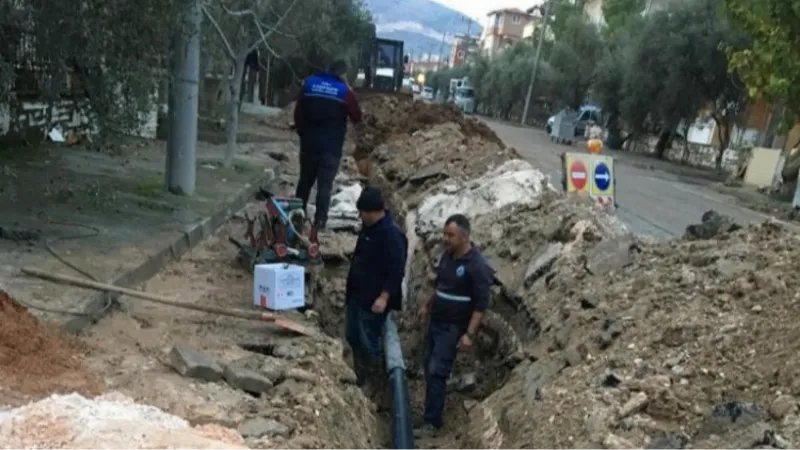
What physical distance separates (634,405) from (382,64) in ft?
136

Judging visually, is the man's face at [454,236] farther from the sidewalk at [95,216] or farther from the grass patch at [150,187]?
the grass patch at [150,187]

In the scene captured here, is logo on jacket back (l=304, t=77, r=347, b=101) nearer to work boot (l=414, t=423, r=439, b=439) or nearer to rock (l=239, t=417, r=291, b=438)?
work boot (l=414, t=423, r=439, b=439)

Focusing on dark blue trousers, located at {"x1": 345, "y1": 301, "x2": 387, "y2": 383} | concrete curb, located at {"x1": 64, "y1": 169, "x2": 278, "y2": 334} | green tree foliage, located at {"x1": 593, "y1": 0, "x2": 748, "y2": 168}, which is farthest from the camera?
green tree foliage, located at {"x1": 593, "y1": 0, "x2": 748, "y2": 168}

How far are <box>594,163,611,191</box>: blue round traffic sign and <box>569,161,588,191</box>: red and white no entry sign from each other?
16 cm

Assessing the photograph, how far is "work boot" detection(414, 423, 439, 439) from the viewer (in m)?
7.12

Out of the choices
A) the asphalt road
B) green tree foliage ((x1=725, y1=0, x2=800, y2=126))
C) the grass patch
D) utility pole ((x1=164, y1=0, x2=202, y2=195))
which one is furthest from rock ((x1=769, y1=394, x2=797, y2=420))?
green tree foliage ((x1=725, y1=0, x2=800, y2=126))

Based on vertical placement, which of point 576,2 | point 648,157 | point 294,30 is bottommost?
point 648,157

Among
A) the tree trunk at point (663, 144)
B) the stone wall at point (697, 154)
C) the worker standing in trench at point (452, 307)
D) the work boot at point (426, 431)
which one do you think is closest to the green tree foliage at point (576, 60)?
the stone wall at point (697, 154)

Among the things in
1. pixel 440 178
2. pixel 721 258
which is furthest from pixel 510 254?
pixel 440 178

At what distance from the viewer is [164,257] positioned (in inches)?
308

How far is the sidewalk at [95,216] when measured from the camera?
5957 mm

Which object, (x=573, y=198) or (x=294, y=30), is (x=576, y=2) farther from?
(x=573, y=198)

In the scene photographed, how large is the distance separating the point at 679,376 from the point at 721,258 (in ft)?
6.05

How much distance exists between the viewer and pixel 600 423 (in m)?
5.17
